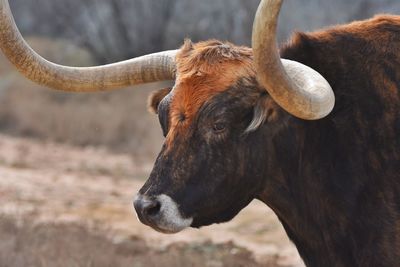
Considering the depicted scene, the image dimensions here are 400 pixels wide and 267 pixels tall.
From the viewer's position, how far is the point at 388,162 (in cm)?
686

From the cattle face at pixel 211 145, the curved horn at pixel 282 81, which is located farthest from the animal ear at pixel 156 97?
the curved horn at pixel 282 81

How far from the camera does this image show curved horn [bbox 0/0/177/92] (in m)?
7.31

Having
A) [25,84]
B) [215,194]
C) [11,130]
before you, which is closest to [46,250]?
[215,194]

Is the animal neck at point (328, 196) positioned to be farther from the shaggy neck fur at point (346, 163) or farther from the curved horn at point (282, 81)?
the curved horn at point (282, 81)

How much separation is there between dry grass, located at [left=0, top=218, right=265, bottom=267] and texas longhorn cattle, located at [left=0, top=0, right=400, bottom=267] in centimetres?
346

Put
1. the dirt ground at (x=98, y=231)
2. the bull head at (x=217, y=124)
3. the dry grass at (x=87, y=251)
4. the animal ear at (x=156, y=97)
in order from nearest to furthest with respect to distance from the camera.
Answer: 1. the bull head at (x=217, y=124)
2. the animal ear at (x=156, y=97)
3. the dry grass at (x=87, y=251)
4. the dirt ground at (x=98, y=231)

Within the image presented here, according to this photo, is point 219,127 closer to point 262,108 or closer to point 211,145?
point 211,145

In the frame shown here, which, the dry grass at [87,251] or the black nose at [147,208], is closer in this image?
the black nose at [147,208]

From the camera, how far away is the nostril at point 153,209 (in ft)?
Answer: 21.4

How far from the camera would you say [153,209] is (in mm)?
6539

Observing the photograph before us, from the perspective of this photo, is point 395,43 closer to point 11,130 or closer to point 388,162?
point 388,162

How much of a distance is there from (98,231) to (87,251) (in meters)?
1.62

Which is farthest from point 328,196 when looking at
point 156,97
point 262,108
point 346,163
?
point 156,97

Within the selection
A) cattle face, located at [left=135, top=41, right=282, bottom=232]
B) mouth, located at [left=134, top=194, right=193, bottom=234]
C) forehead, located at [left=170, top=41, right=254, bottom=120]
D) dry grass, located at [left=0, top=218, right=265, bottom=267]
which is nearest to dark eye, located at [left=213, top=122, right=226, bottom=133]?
cattle face, located at [left=135, top=41, right=282, bottom=232]
